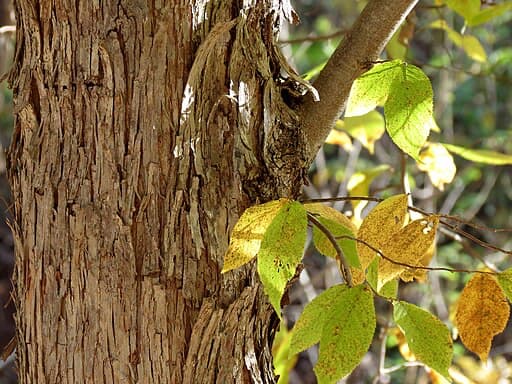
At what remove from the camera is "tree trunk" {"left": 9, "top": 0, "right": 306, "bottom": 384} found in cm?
55

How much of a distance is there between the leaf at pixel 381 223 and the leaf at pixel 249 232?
10cm

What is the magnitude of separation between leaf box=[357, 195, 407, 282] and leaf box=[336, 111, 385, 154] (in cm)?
30

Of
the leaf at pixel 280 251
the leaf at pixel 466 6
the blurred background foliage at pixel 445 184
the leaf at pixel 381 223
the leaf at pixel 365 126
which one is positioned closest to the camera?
the leaf at pixel 280 251

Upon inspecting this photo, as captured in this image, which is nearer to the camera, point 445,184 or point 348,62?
point 348,62

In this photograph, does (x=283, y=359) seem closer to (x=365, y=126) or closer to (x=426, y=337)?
(x=365, y=126)

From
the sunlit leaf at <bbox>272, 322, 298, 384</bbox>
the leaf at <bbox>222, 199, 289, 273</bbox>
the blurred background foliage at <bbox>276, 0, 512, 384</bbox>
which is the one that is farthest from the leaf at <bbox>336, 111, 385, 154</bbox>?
the blurred background foliage at <bbox>276, 0, 512, 384</bbox>

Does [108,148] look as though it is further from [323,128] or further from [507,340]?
[507,340]

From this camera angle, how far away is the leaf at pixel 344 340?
0.51 m

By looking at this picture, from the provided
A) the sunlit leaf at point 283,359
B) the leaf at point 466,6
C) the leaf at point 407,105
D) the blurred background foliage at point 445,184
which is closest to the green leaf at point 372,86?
the leaf at point 407,105

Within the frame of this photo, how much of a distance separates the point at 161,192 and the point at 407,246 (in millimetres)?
202

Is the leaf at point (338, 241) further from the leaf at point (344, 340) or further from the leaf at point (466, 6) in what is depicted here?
the leaf at point (466, 6)

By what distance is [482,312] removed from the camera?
57 cm

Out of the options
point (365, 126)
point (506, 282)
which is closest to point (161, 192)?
point (506, 282)

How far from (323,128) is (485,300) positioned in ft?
0.65
